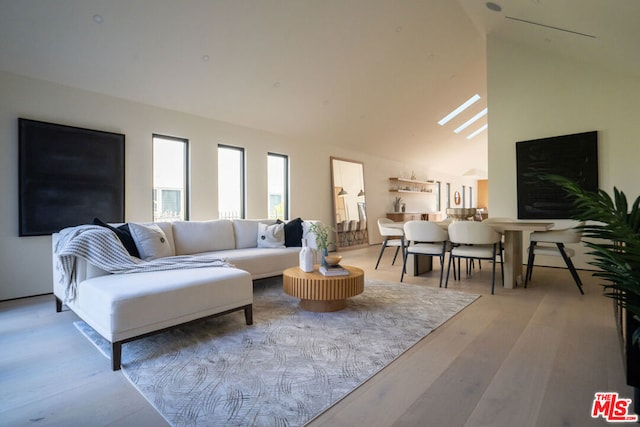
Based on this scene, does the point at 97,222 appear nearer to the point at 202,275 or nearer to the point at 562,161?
the point at 202,275

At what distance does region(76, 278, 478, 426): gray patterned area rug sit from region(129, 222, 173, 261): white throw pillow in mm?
838

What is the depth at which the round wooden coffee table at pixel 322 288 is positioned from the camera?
287 cm

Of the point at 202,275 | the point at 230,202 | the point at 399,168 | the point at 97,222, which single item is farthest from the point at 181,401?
the point at 399,168

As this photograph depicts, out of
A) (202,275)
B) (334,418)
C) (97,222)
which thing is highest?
(97,222)

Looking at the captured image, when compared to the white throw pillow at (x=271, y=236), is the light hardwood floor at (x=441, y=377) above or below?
below

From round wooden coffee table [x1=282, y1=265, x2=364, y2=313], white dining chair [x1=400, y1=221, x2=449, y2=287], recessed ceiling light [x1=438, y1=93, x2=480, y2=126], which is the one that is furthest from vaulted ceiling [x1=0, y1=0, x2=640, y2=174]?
round wooden coffee table [x1=282, y1=265, x2=364, y2=313]

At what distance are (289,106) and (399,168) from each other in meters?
4.99

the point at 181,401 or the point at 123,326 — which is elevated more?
the point at 123,326

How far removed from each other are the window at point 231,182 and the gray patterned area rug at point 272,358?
2.55 m

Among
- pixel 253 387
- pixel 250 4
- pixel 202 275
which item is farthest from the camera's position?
pixel 250 4

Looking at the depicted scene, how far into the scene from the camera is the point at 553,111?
209 inches

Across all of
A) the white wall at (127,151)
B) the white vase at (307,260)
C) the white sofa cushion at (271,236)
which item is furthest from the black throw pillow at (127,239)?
the white vase at (307,260)

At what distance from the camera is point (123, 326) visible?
6.77 feet

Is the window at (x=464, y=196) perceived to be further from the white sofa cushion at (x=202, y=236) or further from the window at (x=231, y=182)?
the white sofa cushion at (x=202, y=236)
